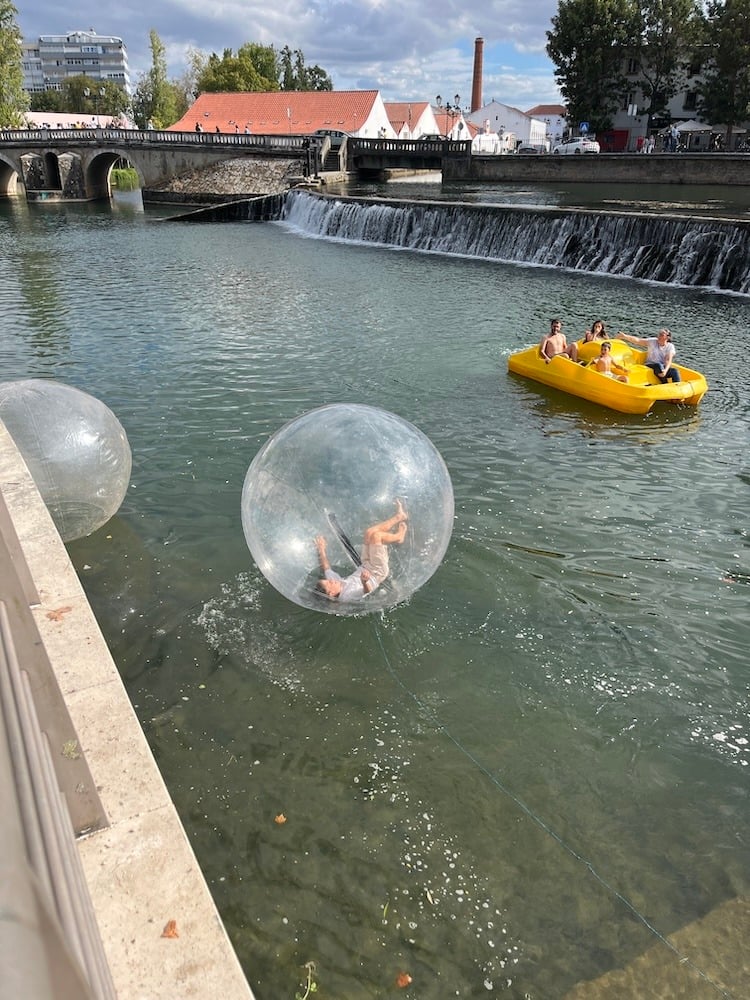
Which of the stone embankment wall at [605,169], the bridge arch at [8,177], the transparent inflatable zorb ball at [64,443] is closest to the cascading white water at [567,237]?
the transparent inflatable zorb ball at [64,443]

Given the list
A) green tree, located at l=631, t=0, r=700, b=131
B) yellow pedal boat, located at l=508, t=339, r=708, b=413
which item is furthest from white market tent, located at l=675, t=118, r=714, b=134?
yellow pedal boat, located at l=508, t=339, r=708, b=413

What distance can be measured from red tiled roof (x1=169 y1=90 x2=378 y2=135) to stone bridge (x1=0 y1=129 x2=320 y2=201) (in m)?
18.4

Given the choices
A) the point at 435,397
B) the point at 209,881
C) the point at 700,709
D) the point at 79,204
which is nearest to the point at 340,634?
the point at 209,881

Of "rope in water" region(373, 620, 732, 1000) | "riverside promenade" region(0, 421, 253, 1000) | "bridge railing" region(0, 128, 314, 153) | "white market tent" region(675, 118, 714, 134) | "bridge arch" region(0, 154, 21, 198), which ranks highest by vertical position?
"white market tent" region(675, 118, 714, 134)

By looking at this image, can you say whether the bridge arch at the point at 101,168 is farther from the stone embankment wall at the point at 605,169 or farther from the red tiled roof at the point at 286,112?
the stone embankment wall at the point at 605,169

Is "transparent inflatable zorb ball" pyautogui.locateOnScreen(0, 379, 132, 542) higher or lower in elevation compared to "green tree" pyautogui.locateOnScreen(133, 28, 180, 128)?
lower

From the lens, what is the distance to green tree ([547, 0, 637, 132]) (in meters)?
60.2

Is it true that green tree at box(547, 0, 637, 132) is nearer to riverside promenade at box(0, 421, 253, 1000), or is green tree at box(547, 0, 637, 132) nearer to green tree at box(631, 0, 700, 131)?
green tree at box(631, 0, 700, 131)

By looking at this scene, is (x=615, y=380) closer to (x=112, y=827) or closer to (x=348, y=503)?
(x=348, y=503)

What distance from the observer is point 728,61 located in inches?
2239

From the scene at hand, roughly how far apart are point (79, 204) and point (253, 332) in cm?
4487

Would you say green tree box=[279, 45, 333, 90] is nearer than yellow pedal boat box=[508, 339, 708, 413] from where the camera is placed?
No

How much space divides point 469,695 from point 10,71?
228 feet

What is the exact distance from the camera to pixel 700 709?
5875mm
